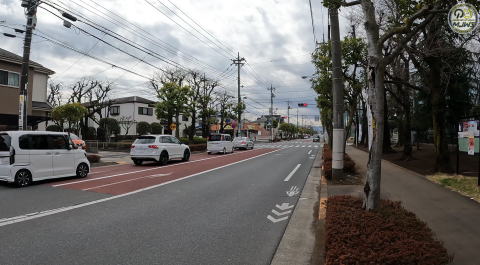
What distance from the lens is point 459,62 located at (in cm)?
1573

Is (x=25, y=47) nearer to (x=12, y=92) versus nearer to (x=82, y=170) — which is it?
(x=82, y=170)

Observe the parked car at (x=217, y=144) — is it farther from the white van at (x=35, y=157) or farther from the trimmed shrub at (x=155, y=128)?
the trimmed shrub at (x=155, y=128)

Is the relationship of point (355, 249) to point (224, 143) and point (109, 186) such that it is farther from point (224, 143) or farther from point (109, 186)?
point (224, 143)

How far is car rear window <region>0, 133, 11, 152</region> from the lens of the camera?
34.6ft

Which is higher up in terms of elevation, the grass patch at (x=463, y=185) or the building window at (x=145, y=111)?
the building window at (x=145, y=111)

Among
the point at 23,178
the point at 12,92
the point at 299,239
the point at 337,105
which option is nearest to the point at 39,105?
the point at 12,92

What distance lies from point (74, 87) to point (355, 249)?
55.9 meters

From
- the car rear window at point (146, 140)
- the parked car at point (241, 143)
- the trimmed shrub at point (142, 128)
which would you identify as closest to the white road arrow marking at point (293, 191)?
the car rear window at point (146, 140)

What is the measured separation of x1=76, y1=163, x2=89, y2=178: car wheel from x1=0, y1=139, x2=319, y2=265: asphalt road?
5.18 ft

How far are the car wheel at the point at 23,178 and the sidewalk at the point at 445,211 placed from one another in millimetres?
10565

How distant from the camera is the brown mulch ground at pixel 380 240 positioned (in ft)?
12.2

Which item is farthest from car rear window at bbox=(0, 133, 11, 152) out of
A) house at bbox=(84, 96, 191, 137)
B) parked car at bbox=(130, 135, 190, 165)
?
house at bbox=(84, 96, 191, 137)

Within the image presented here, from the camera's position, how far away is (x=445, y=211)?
23.8 feet

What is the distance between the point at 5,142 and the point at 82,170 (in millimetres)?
3026
